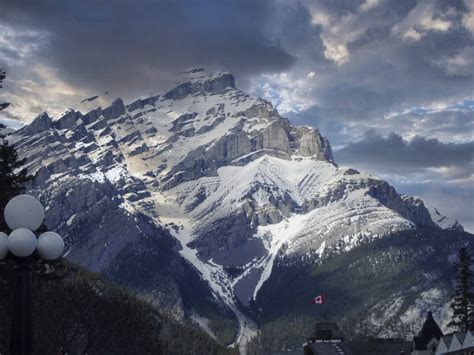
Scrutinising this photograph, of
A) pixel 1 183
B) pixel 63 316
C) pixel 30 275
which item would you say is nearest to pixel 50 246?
pixel 30 275

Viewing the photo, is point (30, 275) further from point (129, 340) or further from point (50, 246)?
point (129, 340)

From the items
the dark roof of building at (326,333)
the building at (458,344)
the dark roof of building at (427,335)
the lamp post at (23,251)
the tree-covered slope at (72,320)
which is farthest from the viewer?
the dark roof of building at (326,333)

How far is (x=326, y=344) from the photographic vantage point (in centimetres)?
12438

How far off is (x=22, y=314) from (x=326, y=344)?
109672 millimetres

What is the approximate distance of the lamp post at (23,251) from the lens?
18.1 meters

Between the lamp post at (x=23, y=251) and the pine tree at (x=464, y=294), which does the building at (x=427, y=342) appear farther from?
the lamp post at (x=23, y=251)

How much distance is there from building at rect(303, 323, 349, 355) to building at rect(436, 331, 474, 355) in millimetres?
16436

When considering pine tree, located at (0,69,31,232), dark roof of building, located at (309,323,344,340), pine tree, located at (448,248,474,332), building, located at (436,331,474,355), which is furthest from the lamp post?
dark roof of building, located at (309,323,344,340)

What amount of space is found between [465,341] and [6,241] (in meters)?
80.8

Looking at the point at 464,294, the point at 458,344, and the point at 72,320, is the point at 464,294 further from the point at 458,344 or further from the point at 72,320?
the point at 72,320

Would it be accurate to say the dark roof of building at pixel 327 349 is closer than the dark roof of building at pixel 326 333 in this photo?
Yes

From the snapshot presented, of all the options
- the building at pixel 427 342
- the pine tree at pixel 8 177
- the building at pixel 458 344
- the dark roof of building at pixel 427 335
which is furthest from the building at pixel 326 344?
the pine tree at pixel 8 177

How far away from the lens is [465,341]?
300 ft

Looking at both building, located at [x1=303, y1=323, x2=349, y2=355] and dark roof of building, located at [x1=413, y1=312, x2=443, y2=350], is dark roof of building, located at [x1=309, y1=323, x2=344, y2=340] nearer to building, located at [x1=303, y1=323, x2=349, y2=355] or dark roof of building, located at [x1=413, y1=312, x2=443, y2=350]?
building, located at [x1=303, y1=323, x2=349, y2=355]
